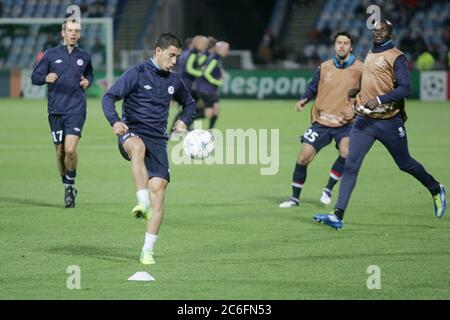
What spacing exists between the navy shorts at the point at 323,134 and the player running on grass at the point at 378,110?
5.87 ft

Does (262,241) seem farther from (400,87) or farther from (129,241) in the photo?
(400,87)

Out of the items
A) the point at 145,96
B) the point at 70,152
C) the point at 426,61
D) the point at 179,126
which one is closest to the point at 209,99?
the point at 70,152

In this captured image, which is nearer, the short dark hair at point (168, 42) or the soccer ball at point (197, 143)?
the short dark hair at point (168, 42)

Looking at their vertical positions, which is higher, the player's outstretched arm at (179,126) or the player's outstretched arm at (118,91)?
the player's outstretched arm at (118,91)

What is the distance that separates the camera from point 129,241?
39.3ft

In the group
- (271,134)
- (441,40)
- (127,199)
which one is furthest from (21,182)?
(441,40)

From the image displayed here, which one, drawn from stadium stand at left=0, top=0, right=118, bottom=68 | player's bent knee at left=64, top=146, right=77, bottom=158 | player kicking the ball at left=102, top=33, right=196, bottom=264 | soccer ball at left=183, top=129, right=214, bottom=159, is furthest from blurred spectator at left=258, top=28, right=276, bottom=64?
player kicking the ball at left=102, top=33, right=196, bottom=264

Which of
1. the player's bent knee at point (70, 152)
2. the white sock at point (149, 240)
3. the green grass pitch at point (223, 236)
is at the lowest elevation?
the green grass pitch at point (223, 236)

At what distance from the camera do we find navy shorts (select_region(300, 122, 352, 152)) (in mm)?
14750

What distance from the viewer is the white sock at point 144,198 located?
407 inches

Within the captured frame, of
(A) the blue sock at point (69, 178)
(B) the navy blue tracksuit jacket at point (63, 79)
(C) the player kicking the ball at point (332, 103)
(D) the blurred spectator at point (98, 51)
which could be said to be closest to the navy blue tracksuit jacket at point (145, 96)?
(C) the player kicking the ball at point (332, 103)

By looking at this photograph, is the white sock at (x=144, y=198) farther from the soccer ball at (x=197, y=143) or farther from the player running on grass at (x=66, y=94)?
the player running on grass at (x=66, y=94)

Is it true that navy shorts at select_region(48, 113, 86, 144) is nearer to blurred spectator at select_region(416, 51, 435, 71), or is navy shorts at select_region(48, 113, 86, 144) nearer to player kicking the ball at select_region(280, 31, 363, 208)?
player kicking the ball at select_region(280, 31, 363, 208)

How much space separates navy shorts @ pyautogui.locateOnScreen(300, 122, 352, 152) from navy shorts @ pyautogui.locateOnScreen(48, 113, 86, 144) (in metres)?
3.03
